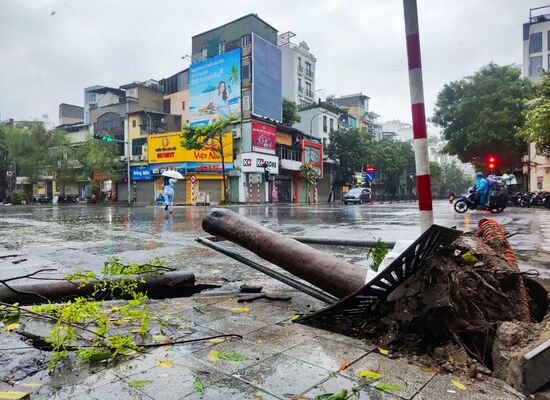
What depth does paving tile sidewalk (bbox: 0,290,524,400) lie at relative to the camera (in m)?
1.56

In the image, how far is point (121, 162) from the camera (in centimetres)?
4000

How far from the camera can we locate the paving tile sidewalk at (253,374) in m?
1.56

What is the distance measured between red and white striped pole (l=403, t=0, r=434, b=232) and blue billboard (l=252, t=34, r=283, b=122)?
33.7 m

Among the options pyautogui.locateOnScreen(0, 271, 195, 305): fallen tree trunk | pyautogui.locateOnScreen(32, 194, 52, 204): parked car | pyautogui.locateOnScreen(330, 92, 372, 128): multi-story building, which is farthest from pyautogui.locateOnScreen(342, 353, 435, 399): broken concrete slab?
pyautogui.locateOnScreen(330, 92, 372, 128): multi-story building

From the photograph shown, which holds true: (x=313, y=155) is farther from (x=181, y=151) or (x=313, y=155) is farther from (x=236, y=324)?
(x=236, y=324)

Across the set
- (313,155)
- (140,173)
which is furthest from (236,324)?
(313,155)

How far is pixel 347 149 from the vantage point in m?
45.5

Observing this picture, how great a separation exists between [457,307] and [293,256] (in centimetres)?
113

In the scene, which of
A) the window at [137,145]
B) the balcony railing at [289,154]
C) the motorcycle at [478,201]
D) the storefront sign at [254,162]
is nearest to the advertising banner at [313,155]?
the balcony railing at [289,154]

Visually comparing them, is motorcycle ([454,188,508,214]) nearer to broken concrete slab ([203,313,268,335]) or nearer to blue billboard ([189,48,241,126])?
broken concrete slab ([203,313,268,335])

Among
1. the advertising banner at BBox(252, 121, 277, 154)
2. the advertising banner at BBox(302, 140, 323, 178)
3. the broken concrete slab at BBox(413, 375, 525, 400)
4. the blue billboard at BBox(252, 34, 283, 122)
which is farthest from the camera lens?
the advertising banner at BBox(302, 140, 323, 178)

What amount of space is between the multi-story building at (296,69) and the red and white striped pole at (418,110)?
46.0 meters

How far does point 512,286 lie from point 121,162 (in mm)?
41765

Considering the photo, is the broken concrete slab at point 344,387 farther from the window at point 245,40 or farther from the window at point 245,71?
the window at point 245,40
